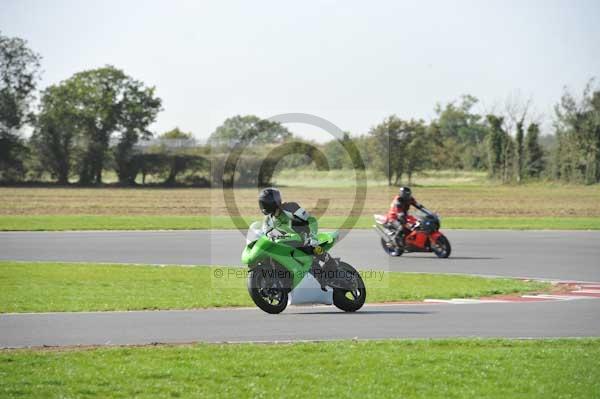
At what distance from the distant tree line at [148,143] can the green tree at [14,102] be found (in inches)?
3.6

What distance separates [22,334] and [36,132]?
254ft

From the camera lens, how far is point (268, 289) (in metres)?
14.2

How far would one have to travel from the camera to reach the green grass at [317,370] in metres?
8.96

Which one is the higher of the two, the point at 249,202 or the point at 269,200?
the point at 269,200

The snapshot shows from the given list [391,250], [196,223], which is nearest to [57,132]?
[196,223]

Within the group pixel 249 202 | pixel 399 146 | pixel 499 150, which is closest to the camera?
pixel 249 202

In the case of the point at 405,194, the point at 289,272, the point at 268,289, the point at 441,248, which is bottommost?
the point at 441,248

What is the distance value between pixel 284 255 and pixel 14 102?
261 feet

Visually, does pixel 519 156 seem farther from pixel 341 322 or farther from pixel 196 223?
pixel 341 322

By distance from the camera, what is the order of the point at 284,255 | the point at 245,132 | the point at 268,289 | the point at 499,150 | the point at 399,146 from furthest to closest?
1. the point at 499,150
2. the point at 399,146
3. the point at 245,132
4. the point at 268,289
5. the point at 284,255

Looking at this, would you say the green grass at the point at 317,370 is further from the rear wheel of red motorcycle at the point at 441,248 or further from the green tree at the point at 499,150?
the green tree at the point at 499,150

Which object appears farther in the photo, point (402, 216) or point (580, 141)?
point (580, 141)

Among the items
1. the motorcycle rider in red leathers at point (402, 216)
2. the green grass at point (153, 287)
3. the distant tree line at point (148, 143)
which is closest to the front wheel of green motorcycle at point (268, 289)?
the green grass at point (153, 287)

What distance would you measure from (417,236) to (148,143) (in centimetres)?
6744
